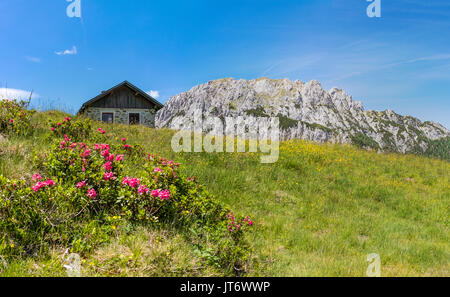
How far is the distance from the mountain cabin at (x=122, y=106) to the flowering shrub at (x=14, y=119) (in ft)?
66.9

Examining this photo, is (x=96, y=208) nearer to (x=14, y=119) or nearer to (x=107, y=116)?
(x=14, y=119)

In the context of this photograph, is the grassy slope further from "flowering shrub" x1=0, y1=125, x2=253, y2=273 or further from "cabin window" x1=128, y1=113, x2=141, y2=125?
"cabin window" x1=128, y1=113, x2=141, y2=125

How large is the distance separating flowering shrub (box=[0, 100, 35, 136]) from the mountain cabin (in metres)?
20.4

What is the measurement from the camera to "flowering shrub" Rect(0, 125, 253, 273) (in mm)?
3805

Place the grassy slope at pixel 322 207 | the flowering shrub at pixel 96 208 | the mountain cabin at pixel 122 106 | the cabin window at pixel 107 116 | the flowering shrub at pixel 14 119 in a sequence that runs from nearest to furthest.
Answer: the flowering shrub at pixel 96 208
the grassy slope at pixel 322 207
the flowering shrub at pixel 14 119
the mountain cabin at pixel 122 106
the cabin window at pixel 107 116

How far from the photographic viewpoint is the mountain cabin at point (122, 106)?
28766mm

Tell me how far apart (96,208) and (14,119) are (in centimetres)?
554

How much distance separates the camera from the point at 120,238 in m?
3.84

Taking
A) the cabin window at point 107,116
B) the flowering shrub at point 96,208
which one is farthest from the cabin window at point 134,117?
the flowering shrub at point 96,208

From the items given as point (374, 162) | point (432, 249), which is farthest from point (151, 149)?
point (374, 162)

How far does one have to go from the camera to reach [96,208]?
4.67 m

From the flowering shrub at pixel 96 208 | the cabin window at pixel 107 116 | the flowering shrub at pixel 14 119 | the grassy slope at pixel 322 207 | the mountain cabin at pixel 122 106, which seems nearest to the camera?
the flowering shrub at pixel 96 208

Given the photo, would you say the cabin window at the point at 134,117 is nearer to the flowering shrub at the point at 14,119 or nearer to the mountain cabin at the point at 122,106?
the mountain cabin at the point at 122,106
